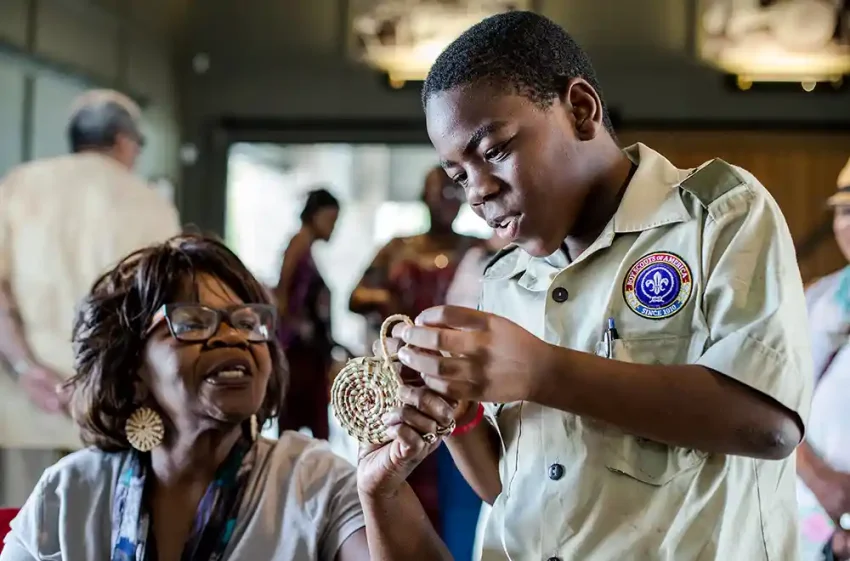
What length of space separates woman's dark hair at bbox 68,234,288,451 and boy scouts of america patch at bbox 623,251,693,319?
0.80m

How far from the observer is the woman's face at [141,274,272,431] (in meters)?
1.44

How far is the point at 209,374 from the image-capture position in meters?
1.45

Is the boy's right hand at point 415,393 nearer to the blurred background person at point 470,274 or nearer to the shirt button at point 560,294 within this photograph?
the shirt button at point 560,294

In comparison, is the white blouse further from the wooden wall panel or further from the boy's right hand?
the wooden wall panel

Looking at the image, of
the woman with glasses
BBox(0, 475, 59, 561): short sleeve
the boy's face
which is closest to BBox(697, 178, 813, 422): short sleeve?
the boy's face

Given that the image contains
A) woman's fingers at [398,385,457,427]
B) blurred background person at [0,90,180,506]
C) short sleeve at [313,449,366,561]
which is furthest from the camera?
blurred background person at [0,90,180,506]

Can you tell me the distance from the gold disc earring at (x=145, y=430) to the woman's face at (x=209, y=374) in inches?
0.9

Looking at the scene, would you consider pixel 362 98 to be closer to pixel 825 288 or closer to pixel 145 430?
pixel 825 288

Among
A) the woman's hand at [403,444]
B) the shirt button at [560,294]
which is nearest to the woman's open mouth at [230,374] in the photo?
the woman's hand at [403,444]

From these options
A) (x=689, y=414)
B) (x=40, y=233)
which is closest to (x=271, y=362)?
(x=689, y=414)

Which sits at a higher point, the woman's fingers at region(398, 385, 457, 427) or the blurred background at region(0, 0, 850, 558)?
the blurred background at region(0, 0, 850, 558)

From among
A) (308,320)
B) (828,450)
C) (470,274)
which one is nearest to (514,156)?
(828,450)

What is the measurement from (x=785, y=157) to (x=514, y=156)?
2827mm

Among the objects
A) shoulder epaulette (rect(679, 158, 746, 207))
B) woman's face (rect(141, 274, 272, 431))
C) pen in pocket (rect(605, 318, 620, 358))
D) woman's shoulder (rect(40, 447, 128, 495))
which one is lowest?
woman's shoulder (rect(40, 447, 128, 495))
